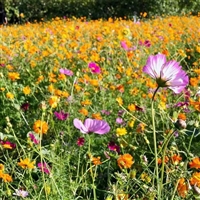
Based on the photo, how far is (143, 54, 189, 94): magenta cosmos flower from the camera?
40.3 inches

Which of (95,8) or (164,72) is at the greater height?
(164,72)

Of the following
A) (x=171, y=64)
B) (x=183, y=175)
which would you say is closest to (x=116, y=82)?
(x=183, y=175)

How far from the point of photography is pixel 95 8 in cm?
1223

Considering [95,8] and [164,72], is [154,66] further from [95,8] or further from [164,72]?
[95,8]

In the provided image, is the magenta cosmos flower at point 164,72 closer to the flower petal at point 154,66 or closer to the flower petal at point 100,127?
the flower petal at point 154,66

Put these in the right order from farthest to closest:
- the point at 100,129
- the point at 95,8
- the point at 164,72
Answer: the point at 95,8, the point at 100,129, the point at 164,72

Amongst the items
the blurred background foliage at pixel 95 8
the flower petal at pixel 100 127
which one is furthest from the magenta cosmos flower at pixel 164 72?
the blurred background foliage at pixel 95 8

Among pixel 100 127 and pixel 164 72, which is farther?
pixel 100 127

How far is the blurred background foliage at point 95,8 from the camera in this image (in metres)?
11.7

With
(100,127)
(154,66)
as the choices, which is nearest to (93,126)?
(100,127)

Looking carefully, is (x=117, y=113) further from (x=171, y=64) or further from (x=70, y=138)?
(x=171, y=64)

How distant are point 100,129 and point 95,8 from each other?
11.2 m

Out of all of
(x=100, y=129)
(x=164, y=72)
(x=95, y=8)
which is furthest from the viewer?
(x=95, y=8)

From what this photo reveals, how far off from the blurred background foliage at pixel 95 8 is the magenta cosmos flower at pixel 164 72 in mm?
10349
